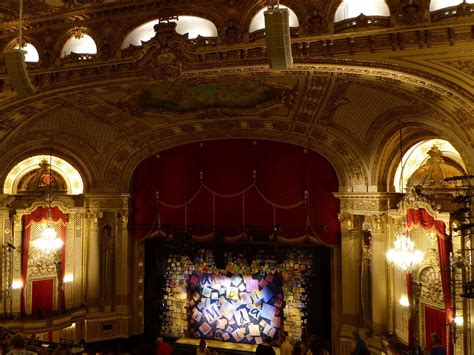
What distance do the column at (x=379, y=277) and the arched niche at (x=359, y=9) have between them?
15.5 feet

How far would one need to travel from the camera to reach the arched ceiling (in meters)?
6.41

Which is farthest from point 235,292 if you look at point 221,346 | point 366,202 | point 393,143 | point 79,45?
point 79,45

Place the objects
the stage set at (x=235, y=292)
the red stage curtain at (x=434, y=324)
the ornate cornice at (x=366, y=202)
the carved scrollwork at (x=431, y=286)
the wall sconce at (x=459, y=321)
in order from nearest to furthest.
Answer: the wall sconce at (x=459, y=321)
the red stage curtain at (x=434, y=324)
the carved scrollwork at (x=431, y=286)
the ornate cornice at (x=366, y=202)
the stage set at (x=235, y=292)

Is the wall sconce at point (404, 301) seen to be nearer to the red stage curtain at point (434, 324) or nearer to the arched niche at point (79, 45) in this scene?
the red stage curtain at point (434, 324)

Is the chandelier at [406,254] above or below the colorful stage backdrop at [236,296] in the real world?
above

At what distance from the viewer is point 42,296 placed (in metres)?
11.3

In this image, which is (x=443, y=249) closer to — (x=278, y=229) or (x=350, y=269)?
(x=350, y=269)

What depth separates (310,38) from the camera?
6656 mm

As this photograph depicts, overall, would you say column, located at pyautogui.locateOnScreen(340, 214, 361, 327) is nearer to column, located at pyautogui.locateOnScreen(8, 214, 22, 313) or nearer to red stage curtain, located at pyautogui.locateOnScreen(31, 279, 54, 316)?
red stage curtain, located at pyautogui.locateOnScreen(31, 279, 54, 316)

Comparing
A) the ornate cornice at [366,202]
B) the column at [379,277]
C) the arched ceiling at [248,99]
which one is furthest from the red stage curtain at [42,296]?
the column at [379,277]

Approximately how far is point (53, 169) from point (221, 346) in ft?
21.0

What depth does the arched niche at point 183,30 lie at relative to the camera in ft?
25.0

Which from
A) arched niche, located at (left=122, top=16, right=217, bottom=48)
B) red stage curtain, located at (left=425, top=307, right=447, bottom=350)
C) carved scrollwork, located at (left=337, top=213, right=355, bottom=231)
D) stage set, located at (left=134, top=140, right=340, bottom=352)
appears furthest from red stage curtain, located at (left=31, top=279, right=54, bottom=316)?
red stage curtain, located at (left=425, top=307, right=447, bottom=350)

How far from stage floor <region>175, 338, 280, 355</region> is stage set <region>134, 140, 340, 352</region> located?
136 mm
